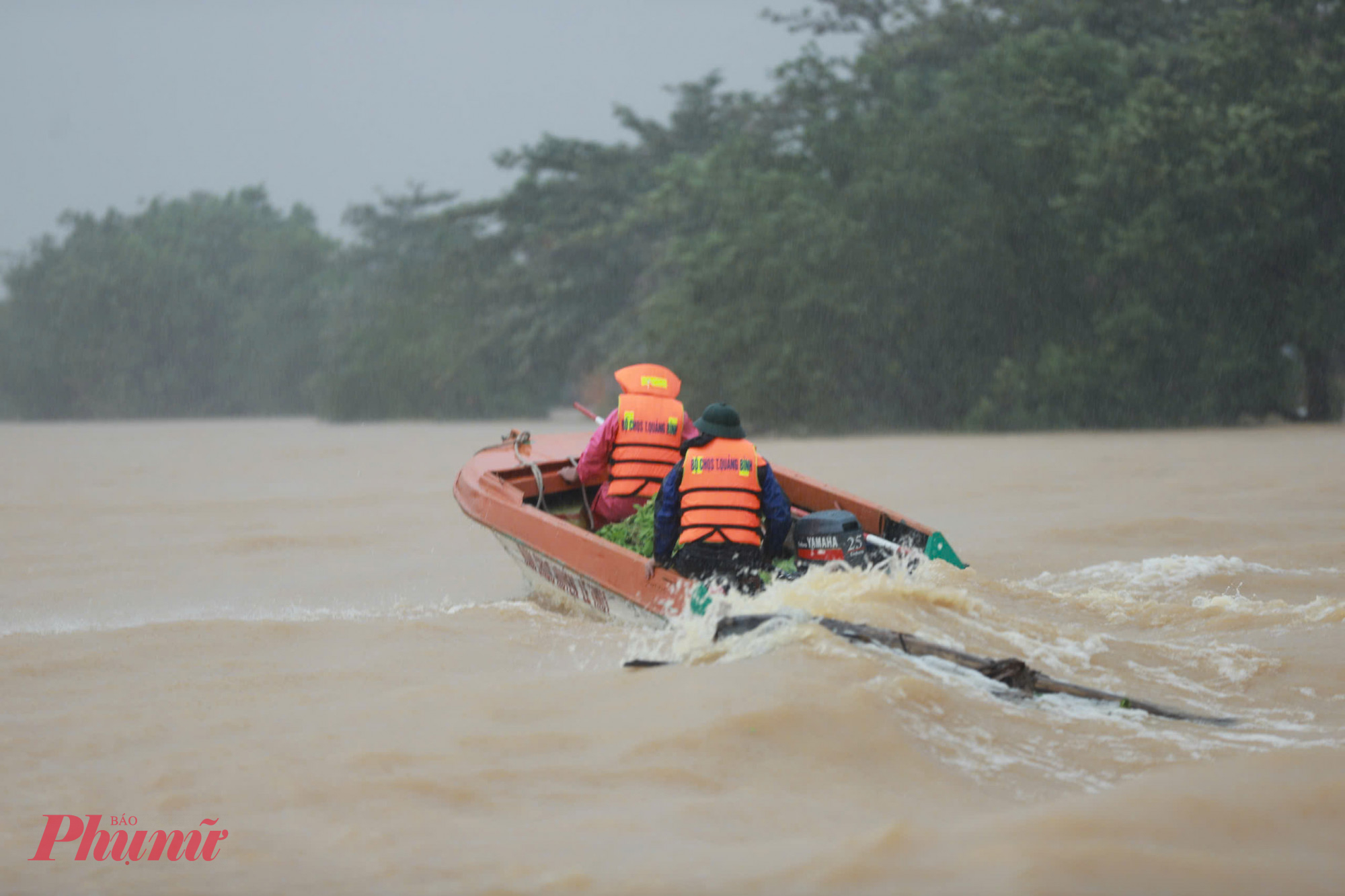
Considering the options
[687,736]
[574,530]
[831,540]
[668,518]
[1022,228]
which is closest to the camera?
[687,736]

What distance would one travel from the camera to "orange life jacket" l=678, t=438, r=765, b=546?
641 cm

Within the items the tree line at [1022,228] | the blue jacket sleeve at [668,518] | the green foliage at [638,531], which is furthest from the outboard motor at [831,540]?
the tree line at [1022,228]

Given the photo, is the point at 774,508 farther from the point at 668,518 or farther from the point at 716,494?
the point at 668,518

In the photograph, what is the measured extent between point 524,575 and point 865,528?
2027 mm

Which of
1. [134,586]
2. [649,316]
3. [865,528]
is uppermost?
[649,316]

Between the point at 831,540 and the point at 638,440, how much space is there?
1.63m

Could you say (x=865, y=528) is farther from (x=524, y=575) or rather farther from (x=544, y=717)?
(x=544, y=717)

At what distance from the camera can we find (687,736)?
13.9 feet

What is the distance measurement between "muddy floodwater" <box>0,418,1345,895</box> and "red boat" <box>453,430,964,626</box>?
241 mm

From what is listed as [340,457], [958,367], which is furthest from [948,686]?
[958,367]

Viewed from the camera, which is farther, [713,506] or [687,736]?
[713,506]

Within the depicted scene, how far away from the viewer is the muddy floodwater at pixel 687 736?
3332mm

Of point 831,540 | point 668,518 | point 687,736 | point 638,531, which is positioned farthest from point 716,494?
point 687,736

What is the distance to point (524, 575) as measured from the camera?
7844mm
